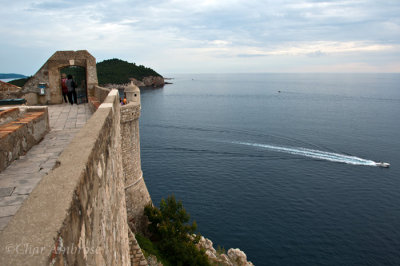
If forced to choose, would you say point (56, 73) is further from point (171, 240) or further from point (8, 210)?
point (8, 210)

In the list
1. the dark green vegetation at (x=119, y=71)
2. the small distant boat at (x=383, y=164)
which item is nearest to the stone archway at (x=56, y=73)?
the small distant boat at (x=383, y=164)

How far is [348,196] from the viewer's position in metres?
31.9

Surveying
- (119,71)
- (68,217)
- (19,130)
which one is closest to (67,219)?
(68,217)

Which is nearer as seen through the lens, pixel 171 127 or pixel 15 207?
pixel 15 207

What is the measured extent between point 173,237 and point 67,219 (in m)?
17.9

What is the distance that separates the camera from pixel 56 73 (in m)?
14.5

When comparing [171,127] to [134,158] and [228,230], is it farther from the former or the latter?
[134,158]

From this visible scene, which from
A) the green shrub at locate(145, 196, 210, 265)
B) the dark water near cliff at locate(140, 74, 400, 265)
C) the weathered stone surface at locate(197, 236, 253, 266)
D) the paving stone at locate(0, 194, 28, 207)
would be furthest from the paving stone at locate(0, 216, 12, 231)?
the dark water near cliff at locate(140, 74, 400, 265)

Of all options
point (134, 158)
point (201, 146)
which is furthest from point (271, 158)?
point (134, 158)

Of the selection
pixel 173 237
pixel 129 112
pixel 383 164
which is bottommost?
pixel 383 164

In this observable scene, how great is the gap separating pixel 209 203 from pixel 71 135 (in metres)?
23.6

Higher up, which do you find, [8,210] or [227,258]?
[8,210]

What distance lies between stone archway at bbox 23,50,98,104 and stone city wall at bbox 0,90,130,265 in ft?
41.0

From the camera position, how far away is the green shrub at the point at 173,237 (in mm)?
18312
